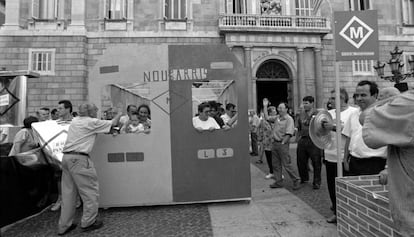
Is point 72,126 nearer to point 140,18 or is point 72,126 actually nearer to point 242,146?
point 242,146

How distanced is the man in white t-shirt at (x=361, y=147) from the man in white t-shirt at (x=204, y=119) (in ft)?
7.47

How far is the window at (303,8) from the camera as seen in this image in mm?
17781

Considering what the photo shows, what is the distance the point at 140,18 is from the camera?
16.8m

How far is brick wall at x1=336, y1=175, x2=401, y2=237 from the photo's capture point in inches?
89.4

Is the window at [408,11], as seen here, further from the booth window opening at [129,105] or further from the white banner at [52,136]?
the white banner at [52,136]

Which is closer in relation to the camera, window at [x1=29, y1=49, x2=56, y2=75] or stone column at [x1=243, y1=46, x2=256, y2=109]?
window at [x1=29, y1=49, x2=56, y2=75]

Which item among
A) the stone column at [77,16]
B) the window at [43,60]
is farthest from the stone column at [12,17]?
the stone column at [77,16]

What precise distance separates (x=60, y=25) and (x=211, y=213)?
16244 millimetres

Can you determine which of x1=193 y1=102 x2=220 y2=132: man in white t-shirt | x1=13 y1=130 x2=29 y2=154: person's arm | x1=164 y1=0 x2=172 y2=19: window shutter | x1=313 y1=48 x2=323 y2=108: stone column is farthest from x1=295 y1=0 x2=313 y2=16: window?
x1=13 y1=130 x2=29 y2=154: person's arm

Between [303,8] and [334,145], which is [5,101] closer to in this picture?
[334,145]

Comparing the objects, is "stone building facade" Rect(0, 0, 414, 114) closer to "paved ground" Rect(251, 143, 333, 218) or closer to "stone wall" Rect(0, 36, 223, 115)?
"stone wall" Rect(0, 36, 223, 115)

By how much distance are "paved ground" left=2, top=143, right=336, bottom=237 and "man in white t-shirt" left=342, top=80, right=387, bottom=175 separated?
1021 millimetres

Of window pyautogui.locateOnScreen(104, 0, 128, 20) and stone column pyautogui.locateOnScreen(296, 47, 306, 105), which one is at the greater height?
window pyautogui.locateOnScreen(104, 0, 128, 20)

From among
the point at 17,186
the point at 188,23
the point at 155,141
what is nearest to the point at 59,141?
the point at 17,186
